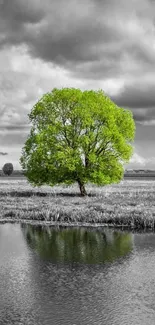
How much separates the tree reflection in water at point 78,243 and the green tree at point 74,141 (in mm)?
21612

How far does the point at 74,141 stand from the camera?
4850 centimetres

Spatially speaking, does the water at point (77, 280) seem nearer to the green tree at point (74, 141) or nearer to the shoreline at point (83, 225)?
the shoreline at point (83, 225)

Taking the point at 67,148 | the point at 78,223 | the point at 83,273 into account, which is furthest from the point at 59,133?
the point at 83,273

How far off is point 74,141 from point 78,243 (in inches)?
1135

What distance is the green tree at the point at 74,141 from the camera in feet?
155

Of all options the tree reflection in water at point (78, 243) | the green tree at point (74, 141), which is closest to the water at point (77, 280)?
the tree reflection in water at point (78, 243)

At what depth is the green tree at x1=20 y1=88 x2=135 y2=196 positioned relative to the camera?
1858 inches

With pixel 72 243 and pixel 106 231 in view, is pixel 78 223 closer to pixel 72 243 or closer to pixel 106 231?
pixel 106 231

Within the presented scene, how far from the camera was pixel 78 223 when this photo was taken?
27.1m

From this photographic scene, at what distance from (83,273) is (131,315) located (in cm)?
431

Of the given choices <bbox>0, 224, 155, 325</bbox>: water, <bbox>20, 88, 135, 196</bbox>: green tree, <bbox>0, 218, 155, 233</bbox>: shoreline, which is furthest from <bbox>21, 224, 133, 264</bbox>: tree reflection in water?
<bbox>20, 88, 135, 196</bbox>: green tree

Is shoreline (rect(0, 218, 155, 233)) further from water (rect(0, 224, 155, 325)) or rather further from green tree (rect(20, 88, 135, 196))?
green tree (rect(20, 88, 135, 196))

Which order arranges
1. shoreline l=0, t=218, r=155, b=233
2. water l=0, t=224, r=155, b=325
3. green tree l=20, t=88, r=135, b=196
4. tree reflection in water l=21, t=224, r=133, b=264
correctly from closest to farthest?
water l=0, t=224, r=155, b=325, tree reflection in water l=21, t=224, r=133, b=264, shoreline l=0, t=218, r=155, b=233, green tree l=20, t=88, r=135, b=196

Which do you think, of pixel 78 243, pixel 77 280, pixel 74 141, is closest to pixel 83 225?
pixel 78 243
